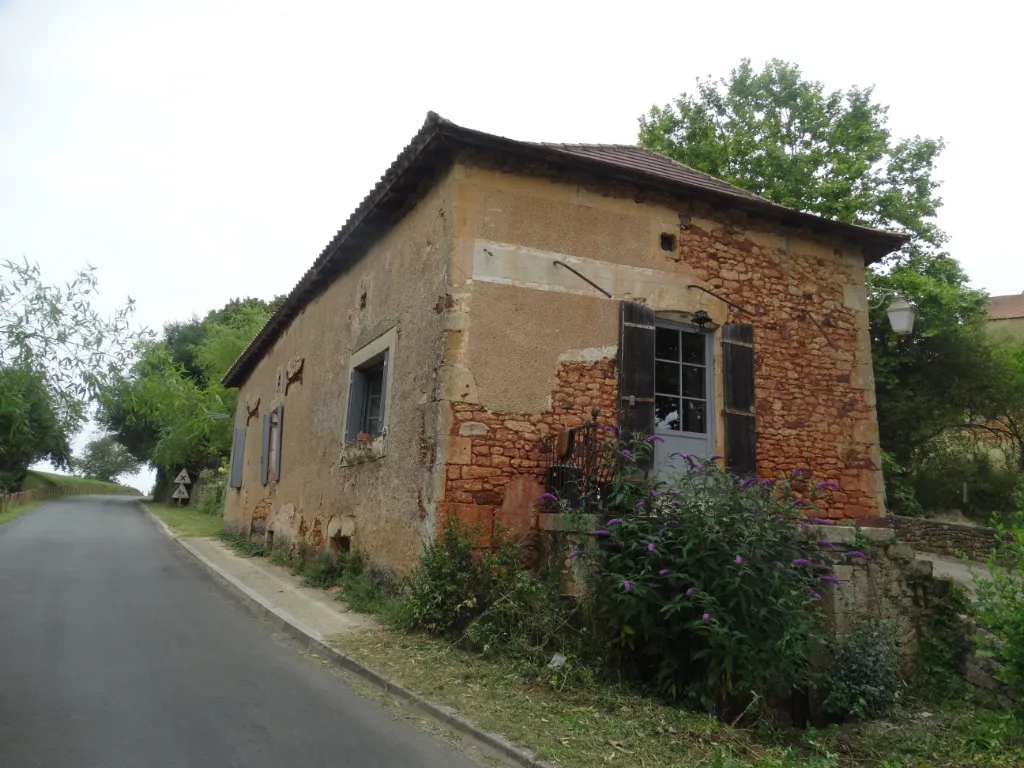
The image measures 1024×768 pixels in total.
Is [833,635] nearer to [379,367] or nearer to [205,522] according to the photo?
[379,367]

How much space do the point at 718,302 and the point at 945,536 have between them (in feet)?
31.1

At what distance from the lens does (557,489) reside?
23.1 feet

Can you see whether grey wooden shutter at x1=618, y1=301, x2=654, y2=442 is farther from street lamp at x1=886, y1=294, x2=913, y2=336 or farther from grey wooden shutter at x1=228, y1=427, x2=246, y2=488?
grey wooden shutter at x1=228, y1=427, x2=246, y2=488

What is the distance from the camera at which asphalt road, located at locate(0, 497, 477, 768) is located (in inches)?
152

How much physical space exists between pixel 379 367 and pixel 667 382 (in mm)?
3771

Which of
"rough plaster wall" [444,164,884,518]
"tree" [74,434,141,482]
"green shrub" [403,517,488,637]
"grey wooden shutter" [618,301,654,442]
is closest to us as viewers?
"green shrub" [403,517,488,637]

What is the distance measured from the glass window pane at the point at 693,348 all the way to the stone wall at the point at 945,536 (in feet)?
25.9

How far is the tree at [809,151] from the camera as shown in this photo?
1681cm

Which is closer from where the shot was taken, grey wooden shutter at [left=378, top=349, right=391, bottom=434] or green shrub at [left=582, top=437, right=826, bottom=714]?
green shrub at [left=582, top=437, right=826, bottom=714]

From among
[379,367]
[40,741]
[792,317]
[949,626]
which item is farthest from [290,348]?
[949,626]

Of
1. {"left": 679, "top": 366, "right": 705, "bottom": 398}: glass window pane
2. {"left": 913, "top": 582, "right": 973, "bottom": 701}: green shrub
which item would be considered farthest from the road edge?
{"left": 679, "top": 366, "right": 705, "bottom": 398}: glass window pane

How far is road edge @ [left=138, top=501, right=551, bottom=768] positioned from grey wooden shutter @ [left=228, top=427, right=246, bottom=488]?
821 cm

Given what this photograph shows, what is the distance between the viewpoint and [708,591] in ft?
17.0

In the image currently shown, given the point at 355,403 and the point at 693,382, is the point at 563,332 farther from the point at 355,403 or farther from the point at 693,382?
the point at 355,403
